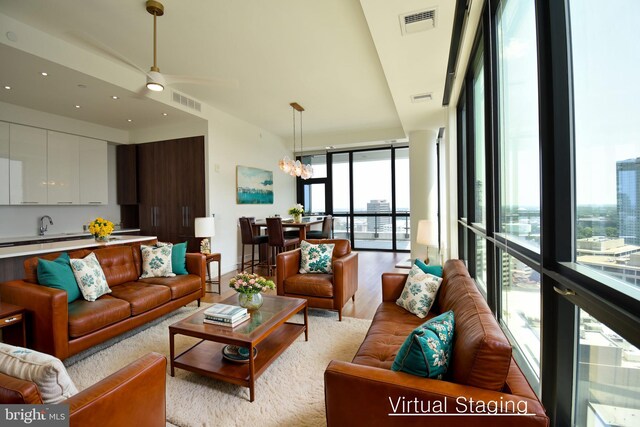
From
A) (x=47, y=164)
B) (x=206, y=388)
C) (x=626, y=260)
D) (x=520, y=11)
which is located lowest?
(x=206, y=388)

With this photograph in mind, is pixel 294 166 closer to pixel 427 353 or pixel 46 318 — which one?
pixel 46 318

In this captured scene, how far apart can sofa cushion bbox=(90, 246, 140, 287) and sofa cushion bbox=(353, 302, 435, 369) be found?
9.35 feet

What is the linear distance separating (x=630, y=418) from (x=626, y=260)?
0.48m

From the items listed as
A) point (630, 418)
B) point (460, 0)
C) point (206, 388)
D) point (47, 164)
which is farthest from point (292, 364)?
point (47, 164)

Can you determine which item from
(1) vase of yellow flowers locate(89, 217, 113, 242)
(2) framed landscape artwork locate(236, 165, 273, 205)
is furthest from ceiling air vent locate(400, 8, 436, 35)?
(2) framed landscape artwork locate(236, 165, 273, 205)

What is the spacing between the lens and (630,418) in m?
0.87

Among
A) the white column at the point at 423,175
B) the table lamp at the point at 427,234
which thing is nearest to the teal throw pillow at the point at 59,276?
the table lamp at the point at 427,234

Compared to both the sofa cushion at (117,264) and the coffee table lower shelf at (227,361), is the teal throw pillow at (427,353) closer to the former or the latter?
the coffee table lower shelf at (227,361)

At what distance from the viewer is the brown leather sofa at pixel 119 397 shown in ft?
3.08

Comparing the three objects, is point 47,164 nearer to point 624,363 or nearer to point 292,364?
point 292,364

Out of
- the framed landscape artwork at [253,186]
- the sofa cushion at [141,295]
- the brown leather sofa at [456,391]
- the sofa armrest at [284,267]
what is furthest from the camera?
the framed landscape artwork at [253,186]

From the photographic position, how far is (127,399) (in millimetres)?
1182

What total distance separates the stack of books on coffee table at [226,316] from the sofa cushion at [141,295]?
3.18ft

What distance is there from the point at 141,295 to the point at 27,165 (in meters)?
3.55
